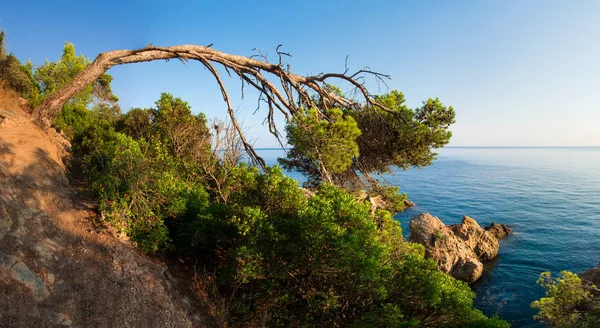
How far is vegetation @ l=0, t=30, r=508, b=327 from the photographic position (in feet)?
30.9

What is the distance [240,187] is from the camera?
11.8 m

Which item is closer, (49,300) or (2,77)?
(49,300)

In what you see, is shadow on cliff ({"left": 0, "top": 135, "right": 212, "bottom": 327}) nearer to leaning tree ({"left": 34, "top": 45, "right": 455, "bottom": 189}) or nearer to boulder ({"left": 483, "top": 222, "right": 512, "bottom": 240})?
leaning tree ({"left": 34, "top": 45, "right": 455, "bottom": 189})

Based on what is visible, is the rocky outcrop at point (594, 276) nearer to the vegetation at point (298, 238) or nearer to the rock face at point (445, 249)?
the rock face at point (445, 249)

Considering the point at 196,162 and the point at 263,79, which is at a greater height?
the point at 263,79

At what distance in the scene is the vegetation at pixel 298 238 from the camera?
941 centimetres

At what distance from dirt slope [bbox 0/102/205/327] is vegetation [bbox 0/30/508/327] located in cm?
98

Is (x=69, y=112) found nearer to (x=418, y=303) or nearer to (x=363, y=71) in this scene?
(x=363, y=71)

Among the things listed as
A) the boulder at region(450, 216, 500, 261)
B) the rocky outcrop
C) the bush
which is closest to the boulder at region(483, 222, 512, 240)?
the boulder at region(450, 216, 500, 261)

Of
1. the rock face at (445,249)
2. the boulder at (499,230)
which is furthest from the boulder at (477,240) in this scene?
the boulder at (499,230)

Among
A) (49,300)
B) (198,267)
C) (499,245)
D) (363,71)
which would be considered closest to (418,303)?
(198,267)

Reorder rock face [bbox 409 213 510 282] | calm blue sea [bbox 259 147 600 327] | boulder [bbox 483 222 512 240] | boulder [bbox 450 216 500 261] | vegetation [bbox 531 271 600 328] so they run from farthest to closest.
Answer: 1. boulder [bbox 483 222 512 240]
2. boulder [bbox 450 216 500 261]
3. rock face [bbox 409 213 510 282]
4. calm blue sea [bbox 259 147 600 327]
5. vegetation [bbox 531 271 600 328]

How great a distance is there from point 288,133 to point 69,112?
1625cm

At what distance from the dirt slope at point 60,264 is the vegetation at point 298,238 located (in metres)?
0.98
